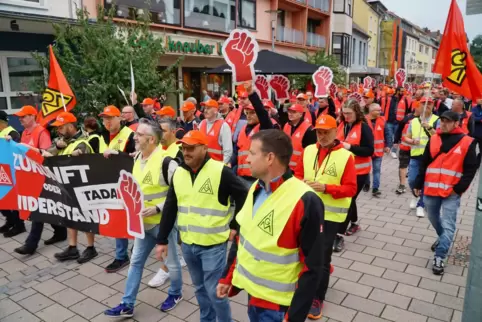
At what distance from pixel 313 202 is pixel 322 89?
306 inches

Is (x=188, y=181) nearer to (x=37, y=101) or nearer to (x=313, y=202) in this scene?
(x=313, y=202)

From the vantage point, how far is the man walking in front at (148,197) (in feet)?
12.9

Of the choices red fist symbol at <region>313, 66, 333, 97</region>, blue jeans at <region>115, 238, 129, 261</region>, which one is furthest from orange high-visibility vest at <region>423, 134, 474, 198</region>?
red fist symbol at <region>313, 66, 333, 97</region>

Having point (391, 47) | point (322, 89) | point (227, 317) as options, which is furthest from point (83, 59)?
point (391, 47)

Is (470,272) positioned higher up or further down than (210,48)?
further down

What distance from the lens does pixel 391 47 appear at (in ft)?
173

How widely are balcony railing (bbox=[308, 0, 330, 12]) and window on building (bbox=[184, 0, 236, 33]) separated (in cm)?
1062

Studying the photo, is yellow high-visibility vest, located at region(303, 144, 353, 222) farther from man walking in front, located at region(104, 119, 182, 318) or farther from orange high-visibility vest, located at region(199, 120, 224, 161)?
orange high-visibility vest, located at region(199, 120, 224, 161)

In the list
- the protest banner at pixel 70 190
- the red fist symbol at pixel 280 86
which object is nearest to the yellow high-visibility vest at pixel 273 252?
the protest banner at pixel 70 190

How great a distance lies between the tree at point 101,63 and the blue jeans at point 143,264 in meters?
4.54

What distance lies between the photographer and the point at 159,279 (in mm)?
4738

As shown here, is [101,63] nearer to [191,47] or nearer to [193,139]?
[193,139]

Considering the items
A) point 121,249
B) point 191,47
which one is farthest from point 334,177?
point 191,47

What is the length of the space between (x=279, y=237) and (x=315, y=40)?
31287mm
